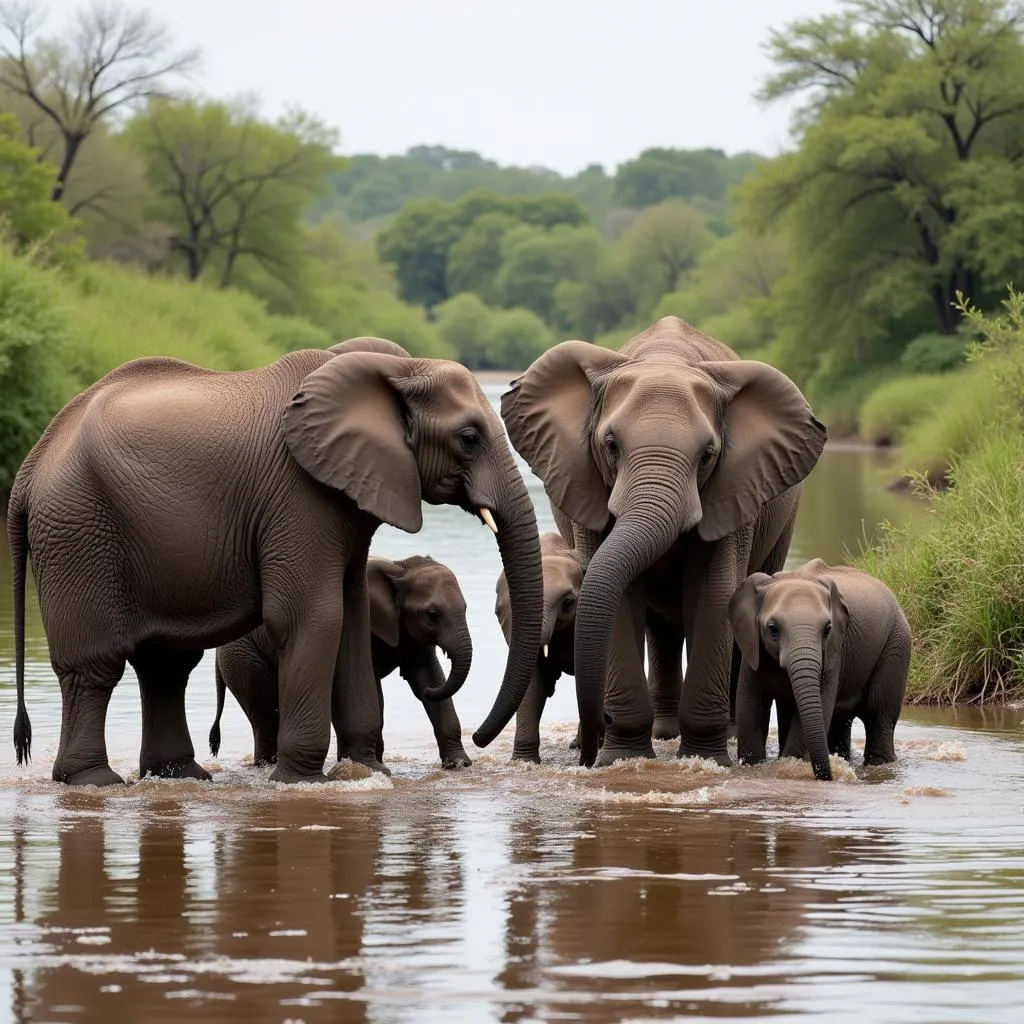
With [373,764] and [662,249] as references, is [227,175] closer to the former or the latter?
[373,764]

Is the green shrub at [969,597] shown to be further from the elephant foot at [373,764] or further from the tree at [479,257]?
the tree at [479,257]

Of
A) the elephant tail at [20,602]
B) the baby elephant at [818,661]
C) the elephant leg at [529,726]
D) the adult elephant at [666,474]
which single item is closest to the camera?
the baby elephant at [818,661]

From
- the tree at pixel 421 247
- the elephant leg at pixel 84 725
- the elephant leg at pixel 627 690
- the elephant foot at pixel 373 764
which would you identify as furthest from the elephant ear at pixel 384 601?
the tree at pixel 421 247

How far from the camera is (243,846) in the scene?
8.67 m

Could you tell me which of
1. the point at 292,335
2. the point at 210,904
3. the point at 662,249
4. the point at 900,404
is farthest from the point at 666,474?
the point at 662,249

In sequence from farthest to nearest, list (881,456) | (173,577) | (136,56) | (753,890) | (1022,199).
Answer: (136,56), (1022,199), (881,456), (173,577), (753,890)

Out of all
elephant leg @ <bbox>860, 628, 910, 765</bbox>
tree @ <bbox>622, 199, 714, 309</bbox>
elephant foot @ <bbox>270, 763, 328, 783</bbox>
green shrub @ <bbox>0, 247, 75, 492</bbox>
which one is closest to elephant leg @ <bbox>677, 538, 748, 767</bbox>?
elephant leg @ <bbox>860, 628, 910, 765</bbox>

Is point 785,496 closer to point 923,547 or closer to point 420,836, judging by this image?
point 923,547

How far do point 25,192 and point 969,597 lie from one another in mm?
33718

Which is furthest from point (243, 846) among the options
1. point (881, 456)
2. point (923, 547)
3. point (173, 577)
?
point (881, 456)

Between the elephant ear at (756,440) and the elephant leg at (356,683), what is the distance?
1.70 meters

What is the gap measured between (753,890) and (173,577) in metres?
3.56

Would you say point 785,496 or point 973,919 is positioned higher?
point 785,496

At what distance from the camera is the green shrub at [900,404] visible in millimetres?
43531
